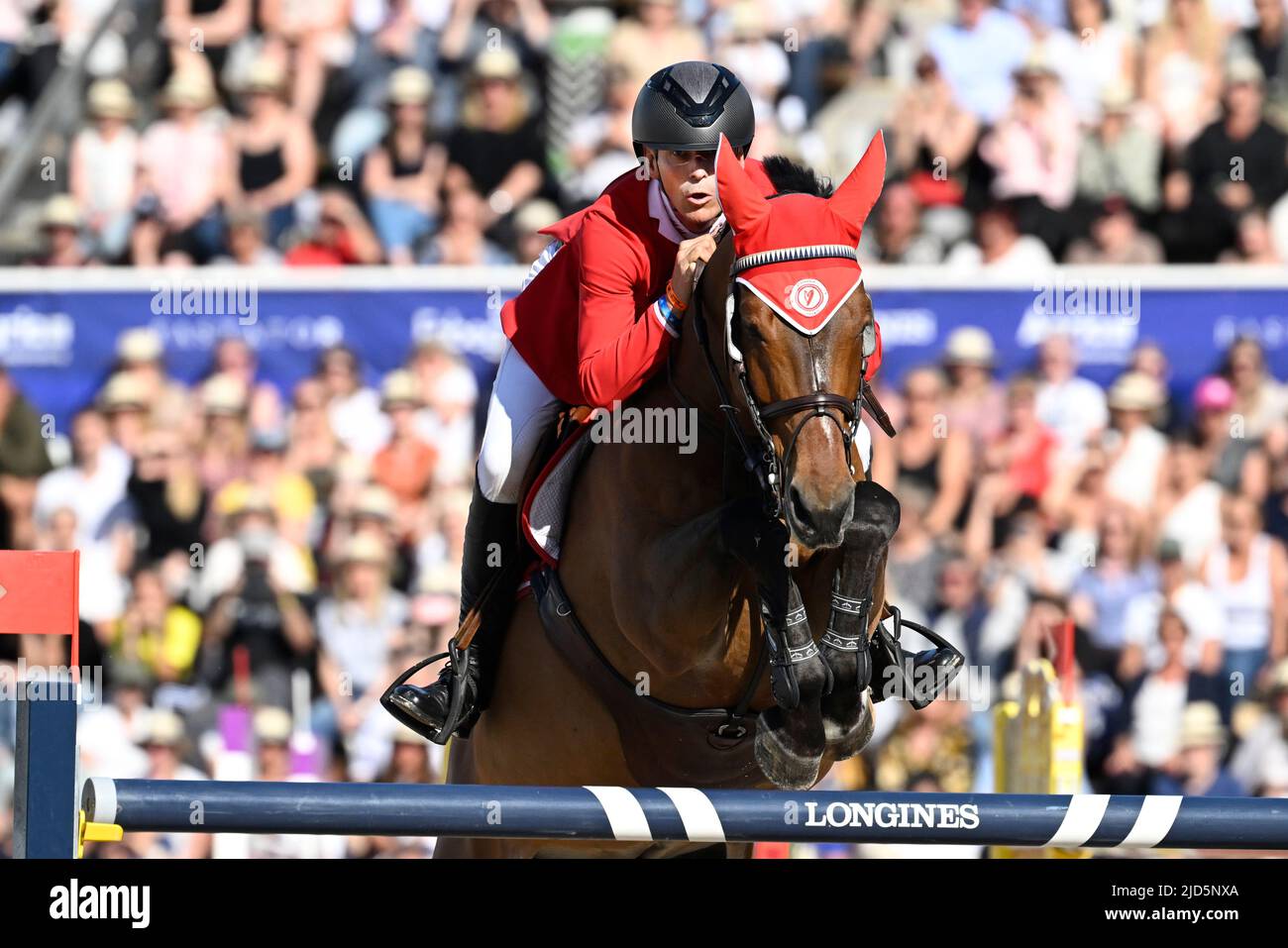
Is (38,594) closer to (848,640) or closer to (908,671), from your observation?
(848,640)

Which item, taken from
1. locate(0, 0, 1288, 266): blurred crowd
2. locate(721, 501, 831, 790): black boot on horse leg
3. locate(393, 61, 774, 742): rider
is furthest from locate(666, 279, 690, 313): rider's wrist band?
locate(0, 0, 1288, 266): blurred crowd

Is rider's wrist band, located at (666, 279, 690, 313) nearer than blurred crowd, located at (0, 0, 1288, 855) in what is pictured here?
Yes

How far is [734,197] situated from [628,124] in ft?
20.7

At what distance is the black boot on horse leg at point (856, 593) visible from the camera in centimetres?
524

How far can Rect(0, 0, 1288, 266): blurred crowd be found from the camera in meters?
11.3

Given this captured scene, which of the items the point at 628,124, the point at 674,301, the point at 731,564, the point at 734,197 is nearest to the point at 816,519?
the point at 731,564

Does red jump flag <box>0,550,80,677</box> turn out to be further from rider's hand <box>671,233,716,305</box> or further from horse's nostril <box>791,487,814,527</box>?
rider's hand <box>671,233,716,305</box>

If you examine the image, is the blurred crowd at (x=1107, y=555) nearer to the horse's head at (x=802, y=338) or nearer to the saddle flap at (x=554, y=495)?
the saddle flap at (x=554, y=495)

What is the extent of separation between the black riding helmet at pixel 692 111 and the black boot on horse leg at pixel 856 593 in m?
1.09

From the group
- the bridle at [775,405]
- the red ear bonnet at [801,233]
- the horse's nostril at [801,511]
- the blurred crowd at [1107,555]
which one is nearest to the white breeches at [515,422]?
the bridle at [775,405]

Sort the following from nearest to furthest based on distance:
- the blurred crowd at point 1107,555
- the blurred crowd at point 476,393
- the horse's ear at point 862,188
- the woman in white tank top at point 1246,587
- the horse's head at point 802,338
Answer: the horse's head at point 802,338 → the horse's ear at point 862,188 → the blurred crowd at point 1107,555 → the blurred crowd at point 476,393 → the woman in white tank top at point 1246,587
